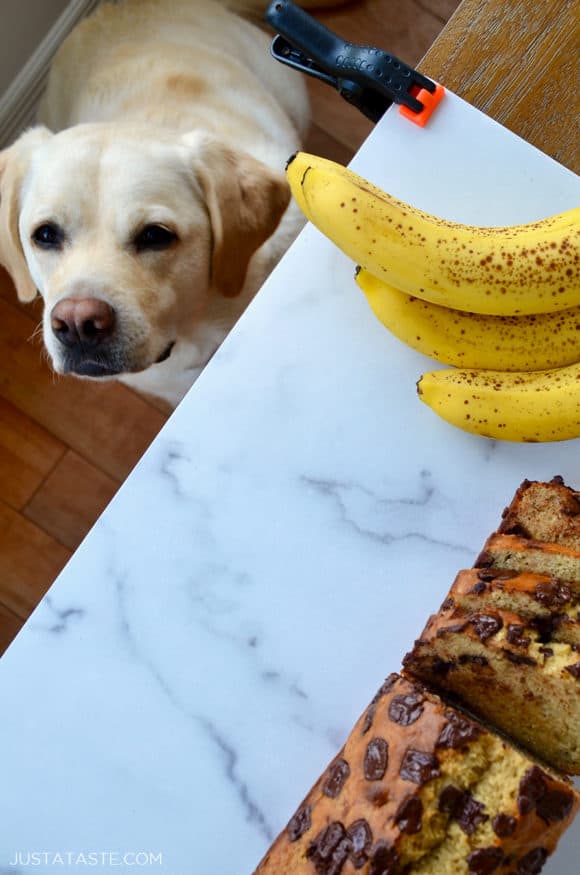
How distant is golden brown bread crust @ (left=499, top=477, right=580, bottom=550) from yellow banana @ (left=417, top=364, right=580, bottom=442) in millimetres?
61

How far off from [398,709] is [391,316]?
44cm

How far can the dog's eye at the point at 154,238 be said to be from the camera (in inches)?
40.3

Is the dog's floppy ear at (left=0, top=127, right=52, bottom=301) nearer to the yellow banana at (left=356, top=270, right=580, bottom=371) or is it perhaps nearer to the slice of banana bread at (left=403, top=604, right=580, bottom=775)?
the yellow banana at (left=356, top=270, right=580, bottom=371)

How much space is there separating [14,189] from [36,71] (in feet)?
2.39

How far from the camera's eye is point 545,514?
2.77 feet

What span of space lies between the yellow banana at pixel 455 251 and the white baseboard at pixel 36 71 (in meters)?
1.10

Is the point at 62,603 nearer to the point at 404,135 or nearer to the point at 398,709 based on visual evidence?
the point at 398,709

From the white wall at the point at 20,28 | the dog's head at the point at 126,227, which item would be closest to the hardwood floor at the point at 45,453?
the white wall at the point at 20,28

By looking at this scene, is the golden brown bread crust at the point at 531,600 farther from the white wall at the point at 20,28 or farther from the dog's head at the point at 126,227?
the white wall at the point at 20,28

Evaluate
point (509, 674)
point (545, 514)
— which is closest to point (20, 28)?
point (545, 514)

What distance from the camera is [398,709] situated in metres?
0.74

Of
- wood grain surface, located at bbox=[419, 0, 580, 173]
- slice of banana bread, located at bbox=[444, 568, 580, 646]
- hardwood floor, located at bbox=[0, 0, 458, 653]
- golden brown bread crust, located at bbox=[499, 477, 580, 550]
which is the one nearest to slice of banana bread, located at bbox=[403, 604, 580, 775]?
slice of banana bread, located at bbox=[444, 568, 580, 646]

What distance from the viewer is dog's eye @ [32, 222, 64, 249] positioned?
1026mm

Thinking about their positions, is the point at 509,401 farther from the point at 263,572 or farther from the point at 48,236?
the point at 48,236
